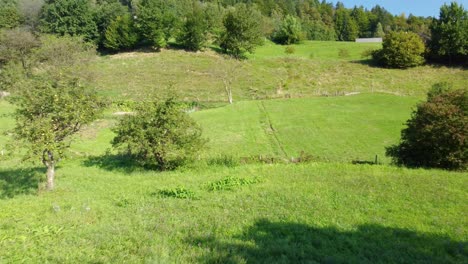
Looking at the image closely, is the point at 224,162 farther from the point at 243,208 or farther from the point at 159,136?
the point at 243,208

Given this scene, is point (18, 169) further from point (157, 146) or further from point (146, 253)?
point (146, 253)

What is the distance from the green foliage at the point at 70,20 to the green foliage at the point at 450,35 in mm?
67169

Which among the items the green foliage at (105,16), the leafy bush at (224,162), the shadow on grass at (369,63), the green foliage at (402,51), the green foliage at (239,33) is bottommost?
the leafy bush at (224,162)

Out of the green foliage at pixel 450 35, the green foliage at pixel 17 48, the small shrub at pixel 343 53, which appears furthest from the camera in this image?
the small shrub at pixel 343 53

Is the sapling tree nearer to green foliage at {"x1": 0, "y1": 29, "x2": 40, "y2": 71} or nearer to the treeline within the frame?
green foliage at {"x1": 0, "y1": 29, "x2": 40, "y2": 71}

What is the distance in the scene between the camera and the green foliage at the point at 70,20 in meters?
77.6

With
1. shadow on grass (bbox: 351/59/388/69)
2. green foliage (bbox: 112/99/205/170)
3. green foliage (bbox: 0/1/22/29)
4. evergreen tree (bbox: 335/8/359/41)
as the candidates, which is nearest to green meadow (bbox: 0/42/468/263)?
green foliage (bbox: 112/99/205/170)

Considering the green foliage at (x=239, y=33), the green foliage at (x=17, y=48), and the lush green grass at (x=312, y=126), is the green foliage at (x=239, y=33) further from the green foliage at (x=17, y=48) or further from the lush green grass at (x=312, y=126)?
the green foliage at (x=17, y=48)

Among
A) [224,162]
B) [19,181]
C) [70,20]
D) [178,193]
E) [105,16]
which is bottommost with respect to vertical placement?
[224,162]

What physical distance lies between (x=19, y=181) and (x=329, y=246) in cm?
1394

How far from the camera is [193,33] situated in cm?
7294

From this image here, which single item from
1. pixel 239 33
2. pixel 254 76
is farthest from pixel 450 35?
pixel 239 33

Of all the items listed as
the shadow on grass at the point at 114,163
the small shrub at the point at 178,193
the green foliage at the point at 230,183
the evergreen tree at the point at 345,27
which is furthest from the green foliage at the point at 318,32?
the small shrub at the point at 178,193

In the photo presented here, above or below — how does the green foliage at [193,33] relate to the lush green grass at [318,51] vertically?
above
